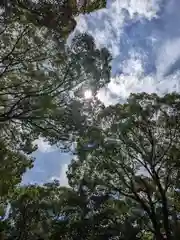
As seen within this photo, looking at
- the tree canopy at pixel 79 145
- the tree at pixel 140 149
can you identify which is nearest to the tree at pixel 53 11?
the tree canopy at pixel 79 145

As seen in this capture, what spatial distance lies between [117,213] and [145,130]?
6008 millimetres

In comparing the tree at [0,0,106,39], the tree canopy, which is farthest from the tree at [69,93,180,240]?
the tree at [0,0,106,39]

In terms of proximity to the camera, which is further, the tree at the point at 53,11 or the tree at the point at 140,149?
the tree at the point at 140,149

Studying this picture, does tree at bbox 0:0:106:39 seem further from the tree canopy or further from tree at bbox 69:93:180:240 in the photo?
tree at bbox 69:93:180:240

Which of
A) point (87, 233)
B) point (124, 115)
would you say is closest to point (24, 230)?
point (87, 233)

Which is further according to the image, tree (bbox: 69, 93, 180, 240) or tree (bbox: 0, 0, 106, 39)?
tree (bbox: 69, 93, 180, 240)

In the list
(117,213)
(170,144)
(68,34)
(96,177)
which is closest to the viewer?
(68,34)

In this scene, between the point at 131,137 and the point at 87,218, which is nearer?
the point at 131,137

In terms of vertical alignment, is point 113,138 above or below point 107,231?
above

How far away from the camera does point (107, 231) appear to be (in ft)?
60.7

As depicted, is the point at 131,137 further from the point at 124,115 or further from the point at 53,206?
the point at 53,206

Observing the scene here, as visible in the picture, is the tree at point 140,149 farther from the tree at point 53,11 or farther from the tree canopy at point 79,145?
the tree at point 53,11

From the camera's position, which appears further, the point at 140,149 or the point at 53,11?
the point at 140,149

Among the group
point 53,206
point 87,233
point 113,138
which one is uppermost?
point 113,138
